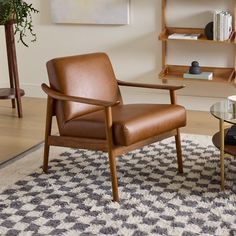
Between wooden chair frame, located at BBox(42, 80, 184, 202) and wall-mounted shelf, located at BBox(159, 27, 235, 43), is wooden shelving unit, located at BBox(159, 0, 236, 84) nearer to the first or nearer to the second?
wall-mounted shelf, located at BBox(159, 27, 235, 43)

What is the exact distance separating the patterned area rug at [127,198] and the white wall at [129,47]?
1.32 metres

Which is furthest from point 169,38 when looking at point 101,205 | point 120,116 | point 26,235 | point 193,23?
point 26,235

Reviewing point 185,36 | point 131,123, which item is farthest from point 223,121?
point 185,36

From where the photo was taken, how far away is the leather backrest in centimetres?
306

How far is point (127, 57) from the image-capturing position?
4.90 m

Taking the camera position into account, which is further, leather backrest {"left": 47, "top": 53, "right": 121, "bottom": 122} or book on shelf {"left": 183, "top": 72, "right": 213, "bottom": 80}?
book on shelf {"left": 183, "top": 72, "right": 213, "bottom": 80}

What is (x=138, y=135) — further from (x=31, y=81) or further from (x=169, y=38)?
(x=31, y=81)

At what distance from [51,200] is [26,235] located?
0.41 m

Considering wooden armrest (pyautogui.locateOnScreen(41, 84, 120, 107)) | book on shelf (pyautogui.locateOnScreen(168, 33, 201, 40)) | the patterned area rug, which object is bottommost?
the patterned area rug

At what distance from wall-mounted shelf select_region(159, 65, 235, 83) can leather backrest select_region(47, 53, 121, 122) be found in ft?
4.45

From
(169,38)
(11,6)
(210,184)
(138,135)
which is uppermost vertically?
(11,6)

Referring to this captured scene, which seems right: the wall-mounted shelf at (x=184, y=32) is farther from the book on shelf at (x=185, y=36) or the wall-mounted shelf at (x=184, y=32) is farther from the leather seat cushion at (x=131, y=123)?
the leather seat cushion at (x=131, y=123)

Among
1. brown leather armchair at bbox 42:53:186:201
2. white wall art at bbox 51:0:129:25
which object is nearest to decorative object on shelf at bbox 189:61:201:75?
white wall art at bbox 51:0:129:25

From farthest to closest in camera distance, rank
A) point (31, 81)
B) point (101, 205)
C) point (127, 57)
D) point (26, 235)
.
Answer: point (31, 81) < point (127, 57) < point (101, 205) < point (26, 235)
